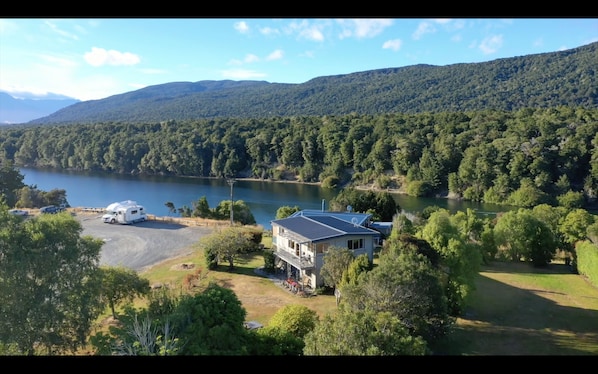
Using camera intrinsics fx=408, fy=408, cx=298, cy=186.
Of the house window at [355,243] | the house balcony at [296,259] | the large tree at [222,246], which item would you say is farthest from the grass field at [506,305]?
the house window at [355,243]

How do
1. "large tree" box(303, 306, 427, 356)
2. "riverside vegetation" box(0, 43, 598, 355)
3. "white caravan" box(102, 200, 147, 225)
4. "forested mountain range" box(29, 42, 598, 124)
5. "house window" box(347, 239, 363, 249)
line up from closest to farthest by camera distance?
"large tree" box(303, 306, 427, 356) < "riverside vegetation" box(0, 43, 598, 355) < "house window" box(347, 239, 363, 249) < "white caravan" box(102, 200, 147, 225) < "forested mountain range" box(29, 42, 598, 124)

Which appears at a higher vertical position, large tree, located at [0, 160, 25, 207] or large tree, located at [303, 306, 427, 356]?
large tree, located at [0, 160, 25, 207]

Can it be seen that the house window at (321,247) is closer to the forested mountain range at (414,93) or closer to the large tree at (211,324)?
the large tree at (211,324)

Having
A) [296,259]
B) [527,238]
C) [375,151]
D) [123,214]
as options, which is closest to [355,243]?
[296,259]

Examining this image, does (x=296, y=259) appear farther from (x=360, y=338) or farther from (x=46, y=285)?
(x=360, y=338)

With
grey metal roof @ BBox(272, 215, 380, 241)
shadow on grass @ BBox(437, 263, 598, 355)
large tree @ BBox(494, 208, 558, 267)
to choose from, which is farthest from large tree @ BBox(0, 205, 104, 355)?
large tree @ BBox(494, 208, 558, 267)

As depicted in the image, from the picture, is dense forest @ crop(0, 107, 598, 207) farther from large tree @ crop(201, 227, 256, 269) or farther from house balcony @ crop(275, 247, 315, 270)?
large tree @ crop(201, 227, 256, 269)
